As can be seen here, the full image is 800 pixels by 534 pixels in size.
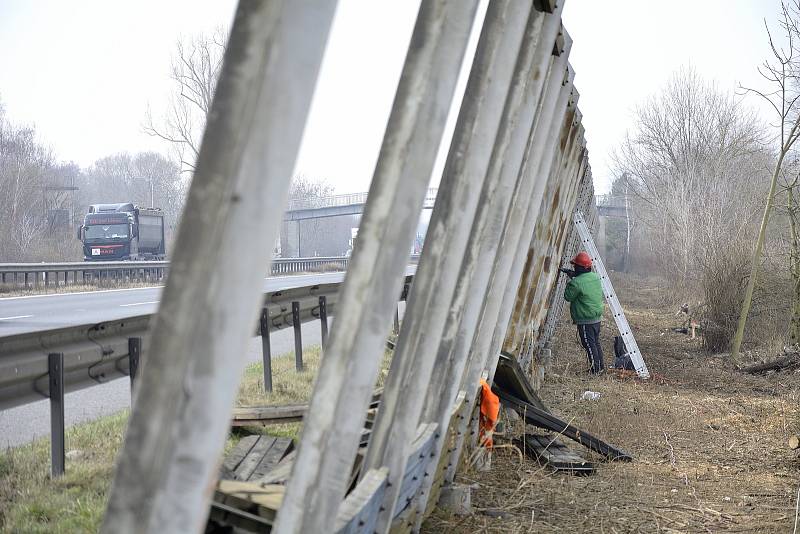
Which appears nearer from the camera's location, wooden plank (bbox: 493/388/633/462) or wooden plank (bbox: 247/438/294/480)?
wooden plank (bbox: 247/438/294/480)

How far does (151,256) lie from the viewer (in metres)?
42.8

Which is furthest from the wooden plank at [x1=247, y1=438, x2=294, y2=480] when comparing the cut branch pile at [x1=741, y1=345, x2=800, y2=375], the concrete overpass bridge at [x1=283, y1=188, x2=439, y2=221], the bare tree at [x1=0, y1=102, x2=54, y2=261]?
the concrete overpass bridge at [x1=283, y1=188, x2=439, y2=221]

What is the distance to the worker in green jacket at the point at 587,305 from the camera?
44.5ft

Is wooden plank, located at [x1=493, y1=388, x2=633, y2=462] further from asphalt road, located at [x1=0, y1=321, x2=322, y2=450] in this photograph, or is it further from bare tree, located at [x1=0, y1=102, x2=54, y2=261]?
bare tree, located at [x1=0, y1=102, x2=54, y2=261]

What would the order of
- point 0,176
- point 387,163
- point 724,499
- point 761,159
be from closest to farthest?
point 387,163, point 724,499, point 761,159, point 0,176

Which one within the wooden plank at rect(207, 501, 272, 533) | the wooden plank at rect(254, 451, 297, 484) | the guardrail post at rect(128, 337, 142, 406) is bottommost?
the guardrail post at rect(128, 337, 142, 406)

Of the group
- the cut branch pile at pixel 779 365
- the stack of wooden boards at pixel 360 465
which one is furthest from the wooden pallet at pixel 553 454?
the cut branch pile at pixel 779 365

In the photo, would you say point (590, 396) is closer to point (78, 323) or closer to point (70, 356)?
point (78, 323)

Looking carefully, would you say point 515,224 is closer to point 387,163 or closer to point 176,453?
point 387,163

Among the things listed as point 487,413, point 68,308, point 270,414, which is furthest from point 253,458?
point 68,308

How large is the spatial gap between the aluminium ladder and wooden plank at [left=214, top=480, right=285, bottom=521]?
35.0 feet

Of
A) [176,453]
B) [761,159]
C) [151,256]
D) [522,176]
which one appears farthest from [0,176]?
[176,453]

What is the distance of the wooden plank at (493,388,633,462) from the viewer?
7191mm

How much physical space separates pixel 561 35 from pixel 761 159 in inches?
1381
